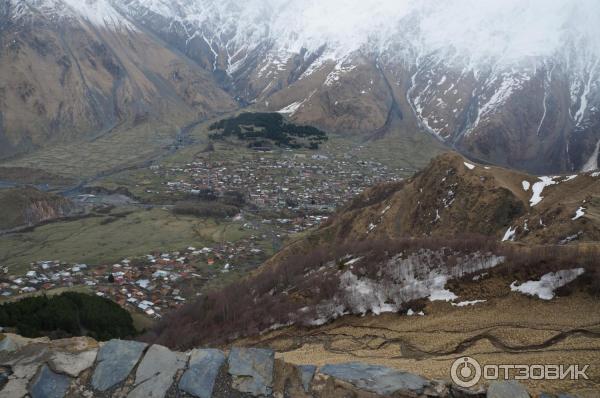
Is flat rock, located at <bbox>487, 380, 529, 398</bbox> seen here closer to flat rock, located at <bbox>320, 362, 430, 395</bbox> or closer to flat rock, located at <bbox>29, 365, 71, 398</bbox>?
flat rock, located at <bbox>320, 362, 430, 395</bbox>

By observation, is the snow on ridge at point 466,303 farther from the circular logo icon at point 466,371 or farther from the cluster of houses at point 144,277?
the cluster of houses at point 144,277

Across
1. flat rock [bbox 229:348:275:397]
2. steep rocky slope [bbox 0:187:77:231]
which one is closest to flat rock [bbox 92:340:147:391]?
flat rock [bbox 229:348:275:397]

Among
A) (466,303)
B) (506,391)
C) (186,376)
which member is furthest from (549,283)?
(186,376)

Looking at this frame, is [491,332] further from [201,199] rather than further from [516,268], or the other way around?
[201,199]

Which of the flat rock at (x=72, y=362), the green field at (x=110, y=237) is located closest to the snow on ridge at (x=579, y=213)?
the flat rock at (x=72, y=362)

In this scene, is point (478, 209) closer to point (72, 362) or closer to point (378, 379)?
point (378, 379)

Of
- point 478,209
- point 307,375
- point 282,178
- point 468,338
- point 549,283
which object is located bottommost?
point 307,375

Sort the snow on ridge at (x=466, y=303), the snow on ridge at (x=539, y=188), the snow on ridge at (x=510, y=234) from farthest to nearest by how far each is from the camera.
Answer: the snow on ridge at (x=539, y=188)
the snow on ridge at (x=510, y=234)
the snow on ridge at (x=466, y=303)
